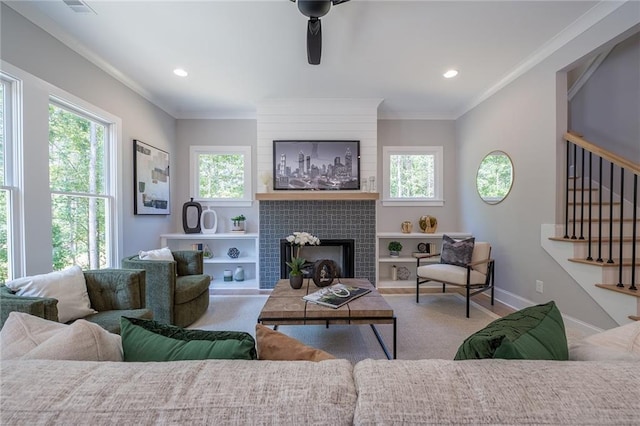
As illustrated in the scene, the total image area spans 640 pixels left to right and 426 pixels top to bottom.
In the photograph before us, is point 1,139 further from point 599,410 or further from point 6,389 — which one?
point 599,410

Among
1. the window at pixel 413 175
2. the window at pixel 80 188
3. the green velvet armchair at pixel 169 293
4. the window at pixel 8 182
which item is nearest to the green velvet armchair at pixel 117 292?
the green velvet armchair at pixel 169 293

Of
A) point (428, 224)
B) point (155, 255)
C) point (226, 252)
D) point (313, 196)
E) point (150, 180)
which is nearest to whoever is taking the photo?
point (155, 255)

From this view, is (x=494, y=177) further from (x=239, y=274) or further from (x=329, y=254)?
(x=239, y=274)

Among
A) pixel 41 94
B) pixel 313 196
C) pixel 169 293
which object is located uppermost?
pixel 41 94

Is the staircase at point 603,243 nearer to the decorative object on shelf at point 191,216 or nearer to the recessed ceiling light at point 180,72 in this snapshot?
the recessed ceiling light at point 180,72

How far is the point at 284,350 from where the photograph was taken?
839 mm

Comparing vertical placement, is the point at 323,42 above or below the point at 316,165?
above

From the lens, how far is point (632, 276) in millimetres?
2209

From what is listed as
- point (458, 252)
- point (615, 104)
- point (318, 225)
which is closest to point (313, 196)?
point (318, 225)

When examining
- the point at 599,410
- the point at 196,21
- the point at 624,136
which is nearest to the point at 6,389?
the point at 599,410

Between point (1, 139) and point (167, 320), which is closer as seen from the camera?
point (1, 139)

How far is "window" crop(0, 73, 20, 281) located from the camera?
2020mm

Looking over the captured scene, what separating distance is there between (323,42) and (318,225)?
2340 mm

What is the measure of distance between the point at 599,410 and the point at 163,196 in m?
4.65
